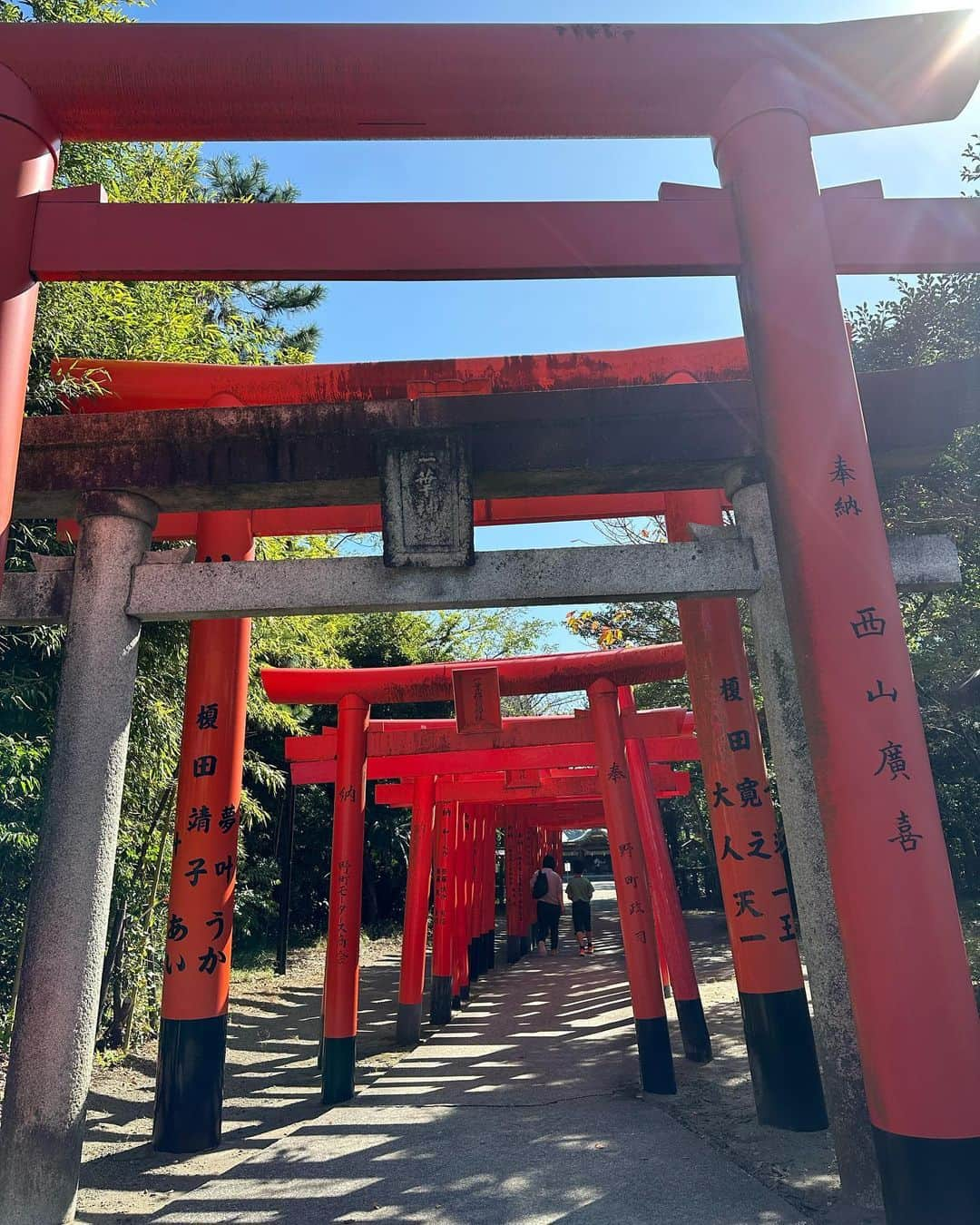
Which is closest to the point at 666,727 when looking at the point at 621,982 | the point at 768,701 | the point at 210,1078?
the point at 768,701

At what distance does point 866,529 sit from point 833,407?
1.92 feet

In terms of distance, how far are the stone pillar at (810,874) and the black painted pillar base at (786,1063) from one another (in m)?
0.81

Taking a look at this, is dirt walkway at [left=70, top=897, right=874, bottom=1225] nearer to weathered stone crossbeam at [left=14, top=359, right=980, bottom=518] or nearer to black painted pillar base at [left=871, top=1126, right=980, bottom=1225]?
black painted pillar base at [left=871, top=1126, right=980, bottom=1225]

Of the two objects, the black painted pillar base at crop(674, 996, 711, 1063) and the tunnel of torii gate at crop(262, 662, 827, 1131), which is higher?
the tunnel of torii gate at crop(262, 662, 827, 1131)

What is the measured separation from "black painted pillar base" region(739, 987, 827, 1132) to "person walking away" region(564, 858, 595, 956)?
36.3 ft

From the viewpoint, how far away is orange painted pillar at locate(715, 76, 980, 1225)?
306 centimetres

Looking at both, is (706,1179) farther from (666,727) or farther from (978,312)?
(978,312)

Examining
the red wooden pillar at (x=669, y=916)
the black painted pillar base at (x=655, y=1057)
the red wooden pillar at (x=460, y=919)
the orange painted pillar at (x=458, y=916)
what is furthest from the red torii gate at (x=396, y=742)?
the red wooden pillar at (x=460, y=919)

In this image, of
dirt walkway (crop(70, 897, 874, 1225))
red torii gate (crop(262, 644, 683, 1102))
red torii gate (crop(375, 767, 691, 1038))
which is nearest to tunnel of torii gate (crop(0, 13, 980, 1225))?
dirt walkway (crop(70, 897, 874, 1225))

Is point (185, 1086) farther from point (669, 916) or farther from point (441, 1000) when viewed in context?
point (441, 1000)

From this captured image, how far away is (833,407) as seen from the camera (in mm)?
3805

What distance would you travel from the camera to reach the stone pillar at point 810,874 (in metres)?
3.73

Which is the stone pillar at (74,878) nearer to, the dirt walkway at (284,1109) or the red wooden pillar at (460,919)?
the dirt walkway at (284,1109)

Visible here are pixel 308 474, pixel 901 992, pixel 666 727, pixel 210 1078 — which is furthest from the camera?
pixel 666 727
